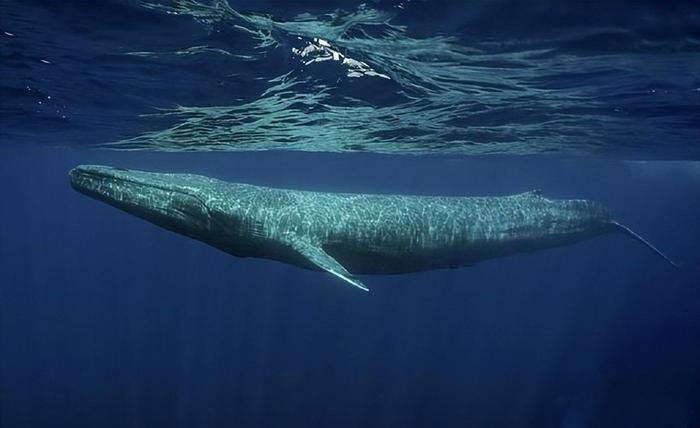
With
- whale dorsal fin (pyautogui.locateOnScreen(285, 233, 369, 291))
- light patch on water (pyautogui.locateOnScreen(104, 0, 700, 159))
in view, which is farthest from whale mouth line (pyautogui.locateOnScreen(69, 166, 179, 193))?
light patch on water (pyautogui.locateOnScreen(104, 0, 700, 159))

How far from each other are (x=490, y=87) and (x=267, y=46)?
6325 millimetres

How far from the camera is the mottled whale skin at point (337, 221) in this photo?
8.22 metres

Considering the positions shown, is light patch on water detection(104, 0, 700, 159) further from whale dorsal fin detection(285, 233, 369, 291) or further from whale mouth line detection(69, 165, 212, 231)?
whale dorsal fin detection(285, 233, 369, 291)

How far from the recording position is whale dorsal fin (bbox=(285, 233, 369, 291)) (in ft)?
24.3

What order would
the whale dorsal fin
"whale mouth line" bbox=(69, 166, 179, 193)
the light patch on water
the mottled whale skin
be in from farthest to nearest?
the light patch on water
the mottled whale skin
"whale mouth line" bbox=(69, 166, 179, 193)
the whale dorsal fin

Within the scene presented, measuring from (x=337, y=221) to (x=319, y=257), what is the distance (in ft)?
5.42

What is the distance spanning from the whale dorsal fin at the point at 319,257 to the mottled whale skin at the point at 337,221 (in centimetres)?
2

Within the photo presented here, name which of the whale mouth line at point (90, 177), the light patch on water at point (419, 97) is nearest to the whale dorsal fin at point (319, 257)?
the whale mouth line at point (90, 177)

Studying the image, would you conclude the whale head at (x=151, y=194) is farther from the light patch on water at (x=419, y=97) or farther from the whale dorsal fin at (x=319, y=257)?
the light patch on water at (x=419, y=97)

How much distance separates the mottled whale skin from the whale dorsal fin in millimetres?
18

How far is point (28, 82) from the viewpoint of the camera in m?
14.9

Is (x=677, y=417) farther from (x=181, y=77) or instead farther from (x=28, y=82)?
(x=28, y=82)

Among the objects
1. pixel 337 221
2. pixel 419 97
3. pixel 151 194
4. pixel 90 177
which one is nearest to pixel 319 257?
pixel 337 221

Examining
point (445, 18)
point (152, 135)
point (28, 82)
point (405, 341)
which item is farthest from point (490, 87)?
point (405, 341)
